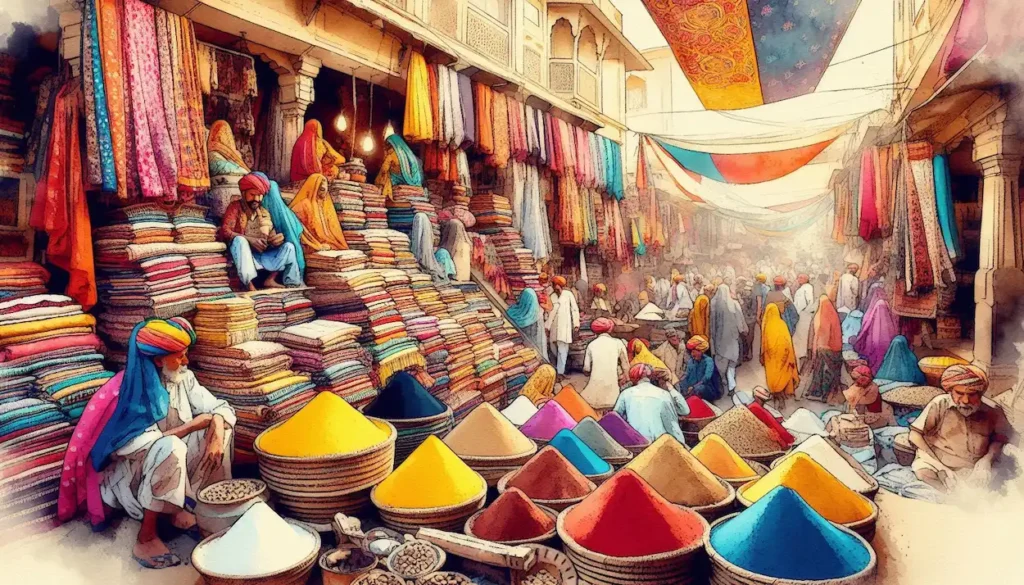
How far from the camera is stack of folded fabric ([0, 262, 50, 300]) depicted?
1.95m

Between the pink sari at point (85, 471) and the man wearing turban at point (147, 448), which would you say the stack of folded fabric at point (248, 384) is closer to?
the man wearing turban at point (147, 448)

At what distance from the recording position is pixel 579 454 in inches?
80.2

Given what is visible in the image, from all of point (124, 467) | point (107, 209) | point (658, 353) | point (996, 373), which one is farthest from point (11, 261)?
point (996, 373)

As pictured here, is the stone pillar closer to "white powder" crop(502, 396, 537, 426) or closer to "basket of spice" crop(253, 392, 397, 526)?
"white powder" crop(502, 396, 537, 426)

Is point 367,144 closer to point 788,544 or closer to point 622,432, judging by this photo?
point 622,432

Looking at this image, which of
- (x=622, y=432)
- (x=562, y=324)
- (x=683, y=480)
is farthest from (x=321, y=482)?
(x=562, y=324)

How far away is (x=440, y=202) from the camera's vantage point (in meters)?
4.05

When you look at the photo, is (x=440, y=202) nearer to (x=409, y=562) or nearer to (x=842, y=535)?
(x=409, y=562)

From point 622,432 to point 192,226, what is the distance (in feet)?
6.29

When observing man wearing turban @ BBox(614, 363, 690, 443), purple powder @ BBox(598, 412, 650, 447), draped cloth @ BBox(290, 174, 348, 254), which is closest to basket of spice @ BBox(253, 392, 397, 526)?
purple powder @ BBox(598, 412, 650, 447)

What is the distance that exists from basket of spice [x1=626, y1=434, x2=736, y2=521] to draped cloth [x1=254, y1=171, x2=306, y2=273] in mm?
1838

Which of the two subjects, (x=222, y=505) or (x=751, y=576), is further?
(x=222, y=505)

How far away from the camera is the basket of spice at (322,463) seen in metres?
1.82

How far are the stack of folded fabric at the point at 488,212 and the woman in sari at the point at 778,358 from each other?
1.75 m
